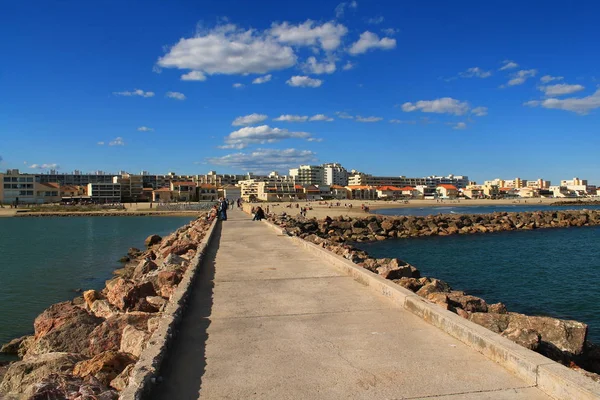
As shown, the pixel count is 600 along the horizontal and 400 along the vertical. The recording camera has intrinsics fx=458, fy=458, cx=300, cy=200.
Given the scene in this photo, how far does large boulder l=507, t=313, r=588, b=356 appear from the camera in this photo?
618 centimetres

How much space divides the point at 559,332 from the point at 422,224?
93.6 feet

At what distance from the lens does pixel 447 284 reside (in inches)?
460

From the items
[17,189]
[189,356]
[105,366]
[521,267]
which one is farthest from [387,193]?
[105,366]

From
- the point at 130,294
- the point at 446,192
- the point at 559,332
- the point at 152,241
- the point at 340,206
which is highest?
the point at 446,192

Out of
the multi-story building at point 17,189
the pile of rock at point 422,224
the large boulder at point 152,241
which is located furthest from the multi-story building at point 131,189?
the large boulder at point 152,241

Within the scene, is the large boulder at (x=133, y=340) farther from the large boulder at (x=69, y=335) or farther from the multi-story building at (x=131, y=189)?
the multi-story building at (x=131, y=189)

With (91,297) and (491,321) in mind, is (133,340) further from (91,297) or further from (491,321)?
(91,297)

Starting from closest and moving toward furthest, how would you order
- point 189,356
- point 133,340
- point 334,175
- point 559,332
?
point 189,356
point 133,340
point 559,332
point 334,175

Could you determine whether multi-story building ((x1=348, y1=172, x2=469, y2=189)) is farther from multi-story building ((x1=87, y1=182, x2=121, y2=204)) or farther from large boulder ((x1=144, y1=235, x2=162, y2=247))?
large boulder ((x1=144, y1=235, x2=162, y2=247))

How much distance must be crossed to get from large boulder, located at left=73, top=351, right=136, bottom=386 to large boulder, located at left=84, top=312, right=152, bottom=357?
106 centimetres

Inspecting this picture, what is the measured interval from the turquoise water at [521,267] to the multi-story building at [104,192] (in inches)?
3790

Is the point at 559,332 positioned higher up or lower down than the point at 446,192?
lower down

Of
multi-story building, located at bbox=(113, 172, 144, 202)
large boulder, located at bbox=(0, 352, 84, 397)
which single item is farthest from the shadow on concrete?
multi-story building, located at bbox=(113, 172, 144, 202)

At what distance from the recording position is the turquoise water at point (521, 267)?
41.1ft
